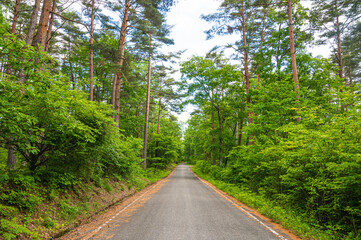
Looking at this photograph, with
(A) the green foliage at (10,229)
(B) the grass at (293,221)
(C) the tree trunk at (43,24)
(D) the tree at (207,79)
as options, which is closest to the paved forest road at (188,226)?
(B) the grass at (293,221)

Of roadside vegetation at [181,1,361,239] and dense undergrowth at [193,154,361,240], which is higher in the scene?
roadside vegetation at [181,1,361,239]

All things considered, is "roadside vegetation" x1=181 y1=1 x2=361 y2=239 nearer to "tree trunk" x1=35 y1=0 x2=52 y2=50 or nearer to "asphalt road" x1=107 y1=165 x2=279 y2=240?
"asphalt road" x1=107 y1=165 x2=279 y2=240

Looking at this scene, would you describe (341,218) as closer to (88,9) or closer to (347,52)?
(88,9)

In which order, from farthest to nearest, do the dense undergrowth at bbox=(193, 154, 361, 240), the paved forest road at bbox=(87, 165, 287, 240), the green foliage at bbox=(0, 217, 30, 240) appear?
1. the dense undergrowth at bbox=(193, 154, 361, 240)
2. the paved forest road at bbox=(87, 165, 287, 240)
3. the green foliage at bbox=(0, 217, 30, 240)

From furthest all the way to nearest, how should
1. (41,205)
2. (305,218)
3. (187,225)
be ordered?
(305,218) < (187,225) < (41,205)

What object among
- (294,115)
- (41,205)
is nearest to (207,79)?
(294,115)

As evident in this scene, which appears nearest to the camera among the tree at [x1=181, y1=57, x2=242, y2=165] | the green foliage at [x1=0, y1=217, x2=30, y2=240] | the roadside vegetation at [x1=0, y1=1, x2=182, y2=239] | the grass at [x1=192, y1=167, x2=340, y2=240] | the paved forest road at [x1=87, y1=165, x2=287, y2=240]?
the green foliage at [x1=0, y1=217, x2=30, y2=240]

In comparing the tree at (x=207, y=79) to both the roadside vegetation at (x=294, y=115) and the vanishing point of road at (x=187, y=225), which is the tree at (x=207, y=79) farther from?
the vanishing point of road at (x=187, y=225)

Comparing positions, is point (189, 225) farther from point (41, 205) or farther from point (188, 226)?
point (41, 205)

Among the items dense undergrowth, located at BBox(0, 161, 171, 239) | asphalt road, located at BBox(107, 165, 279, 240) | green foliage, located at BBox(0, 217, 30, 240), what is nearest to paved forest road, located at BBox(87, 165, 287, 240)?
asphalt road, located at BBox(107, 165, 279, 240)

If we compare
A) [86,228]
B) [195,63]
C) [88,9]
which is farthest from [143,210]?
[195,63]

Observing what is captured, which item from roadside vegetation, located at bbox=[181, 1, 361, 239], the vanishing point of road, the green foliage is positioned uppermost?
roadside vegetation, located at bbox=[181, 1, 361, 239]

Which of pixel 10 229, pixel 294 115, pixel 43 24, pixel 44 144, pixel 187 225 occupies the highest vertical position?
pixel 43 24

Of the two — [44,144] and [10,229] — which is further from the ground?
[44,144]
